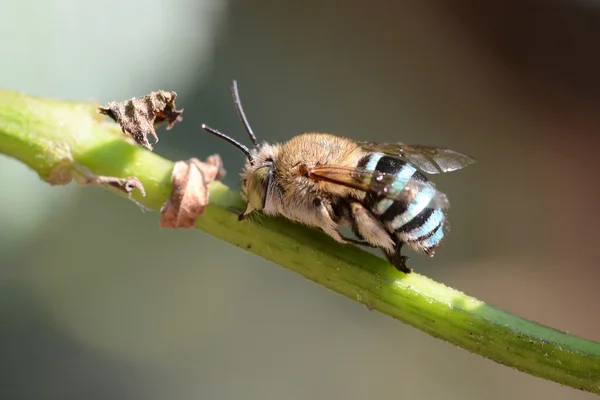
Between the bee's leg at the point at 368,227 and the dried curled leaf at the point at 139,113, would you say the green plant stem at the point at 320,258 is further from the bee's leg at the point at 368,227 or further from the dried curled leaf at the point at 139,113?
the bee's leg at the point at 368,227

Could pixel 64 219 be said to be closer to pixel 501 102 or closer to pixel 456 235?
pixel 456 235

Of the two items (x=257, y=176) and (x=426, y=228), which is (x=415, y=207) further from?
(x=257, y=176)

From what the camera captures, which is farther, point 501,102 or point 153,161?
point 501,102

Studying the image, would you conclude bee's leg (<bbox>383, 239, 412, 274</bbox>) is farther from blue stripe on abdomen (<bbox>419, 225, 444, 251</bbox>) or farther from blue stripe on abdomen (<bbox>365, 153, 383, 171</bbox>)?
blue stripe on abdomen (<bbox>365, 153, 383, 171</bbox>)

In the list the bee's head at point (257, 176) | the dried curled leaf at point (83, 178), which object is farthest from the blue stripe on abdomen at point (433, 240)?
the dried curled leaf at point (83, 178)

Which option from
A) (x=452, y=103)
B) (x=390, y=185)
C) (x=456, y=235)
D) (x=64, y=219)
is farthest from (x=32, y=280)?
(x=452, y=103)

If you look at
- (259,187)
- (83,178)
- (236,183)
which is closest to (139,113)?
(83,178)
